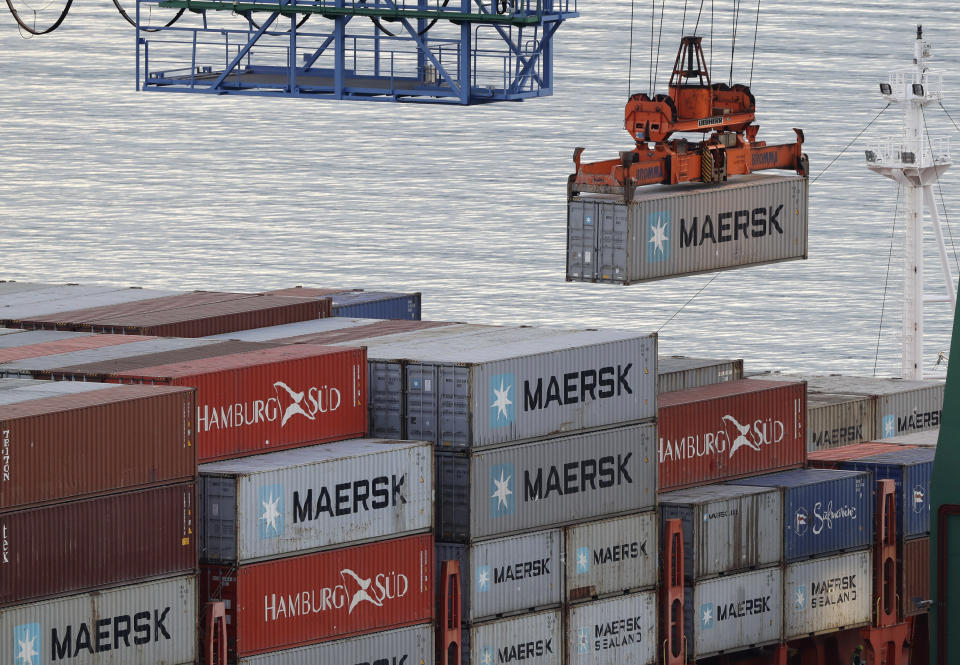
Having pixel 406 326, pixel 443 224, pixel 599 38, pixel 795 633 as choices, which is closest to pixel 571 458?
pixel 406 326

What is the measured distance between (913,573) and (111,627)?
77.0ft

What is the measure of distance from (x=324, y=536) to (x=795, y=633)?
1506 cm

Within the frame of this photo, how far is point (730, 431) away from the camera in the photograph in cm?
4488

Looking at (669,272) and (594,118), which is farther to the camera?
(594,118)

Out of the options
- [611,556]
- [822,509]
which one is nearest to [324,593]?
[611,556]

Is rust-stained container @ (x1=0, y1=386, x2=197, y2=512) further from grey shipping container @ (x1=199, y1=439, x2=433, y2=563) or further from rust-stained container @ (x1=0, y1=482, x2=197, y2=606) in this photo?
grey shipping container @ (x1=199, y1=439, x2=433, y2=563)

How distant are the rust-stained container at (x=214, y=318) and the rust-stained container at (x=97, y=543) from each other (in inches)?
431

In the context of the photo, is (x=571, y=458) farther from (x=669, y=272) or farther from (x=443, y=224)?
(x=443, y=224)

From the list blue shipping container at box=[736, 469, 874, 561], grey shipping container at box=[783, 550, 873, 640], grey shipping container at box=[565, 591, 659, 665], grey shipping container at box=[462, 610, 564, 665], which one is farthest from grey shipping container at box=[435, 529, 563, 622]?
grey shipping container at box=[783, 550, 873, 640]

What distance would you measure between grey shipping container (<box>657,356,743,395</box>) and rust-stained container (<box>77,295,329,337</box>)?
7.83 meters

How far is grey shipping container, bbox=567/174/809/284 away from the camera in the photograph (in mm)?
46594

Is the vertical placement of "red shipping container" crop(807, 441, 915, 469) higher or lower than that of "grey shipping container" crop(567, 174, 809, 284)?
lower

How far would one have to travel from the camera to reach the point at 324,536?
3422 cm

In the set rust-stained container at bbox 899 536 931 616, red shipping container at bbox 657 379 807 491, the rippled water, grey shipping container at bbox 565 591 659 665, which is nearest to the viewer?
grey shipping container at bbox 565 591 659 665
